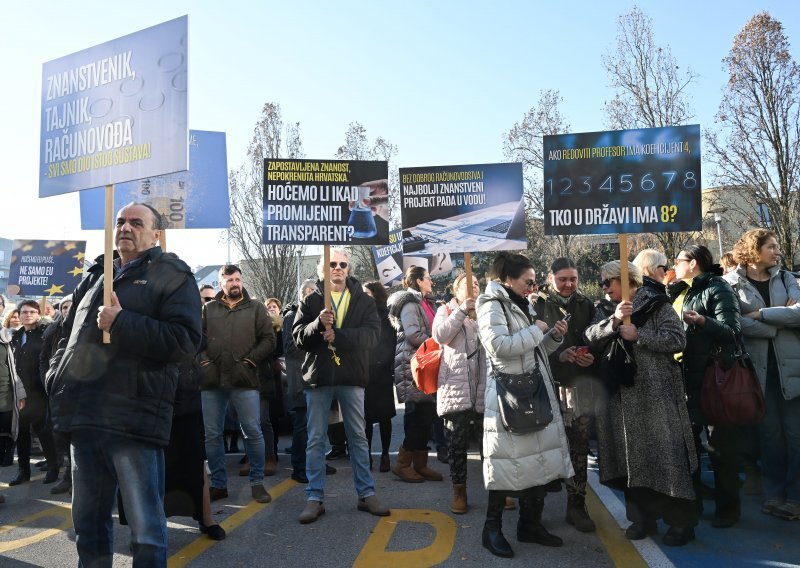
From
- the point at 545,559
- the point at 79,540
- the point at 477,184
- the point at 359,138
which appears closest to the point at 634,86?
the point at 359,138

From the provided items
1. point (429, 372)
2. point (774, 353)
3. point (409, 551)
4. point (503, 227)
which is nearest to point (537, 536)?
point (409, 551)

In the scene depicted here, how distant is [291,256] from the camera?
106 feet

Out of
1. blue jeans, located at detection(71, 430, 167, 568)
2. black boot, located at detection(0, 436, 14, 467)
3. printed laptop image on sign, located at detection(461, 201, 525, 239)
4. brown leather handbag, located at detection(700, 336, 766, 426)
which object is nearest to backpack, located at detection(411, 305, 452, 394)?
printed laptop image on sign, located at detection(461, 201, 525, 239)

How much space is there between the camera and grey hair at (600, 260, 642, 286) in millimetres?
5254

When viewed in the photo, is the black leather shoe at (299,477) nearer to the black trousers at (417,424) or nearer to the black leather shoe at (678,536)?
the black trousers at (417,424)

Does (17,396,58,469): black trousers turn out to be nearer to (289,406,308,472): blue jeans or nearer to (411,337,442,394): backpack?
(289,406,308,472): blue jeans

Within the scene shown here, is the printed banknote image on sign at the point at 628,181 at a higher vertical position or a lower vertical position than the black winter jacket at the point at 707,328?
higher

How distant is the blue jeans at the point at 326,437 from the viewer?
218 inches

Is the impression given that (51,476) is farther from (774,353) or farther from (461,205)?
(774,353)

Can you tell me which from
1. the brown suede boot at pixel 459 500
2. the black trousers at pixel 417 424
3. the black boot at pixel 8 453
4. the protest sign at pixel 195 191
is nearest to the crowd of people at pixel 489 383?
the brown suede boot at pixel 459 500

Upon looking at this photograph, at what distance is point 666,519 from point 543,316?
1724mm

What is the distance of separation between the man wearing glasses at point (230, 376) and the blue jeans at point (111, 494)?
2763 mm

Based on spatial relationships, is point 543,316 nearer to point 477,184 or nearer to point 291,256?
point 477,184

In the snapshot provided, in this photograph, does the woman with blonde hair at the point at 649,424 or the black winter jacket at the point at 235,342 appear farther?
the black winter jacket at the point at 235,342
